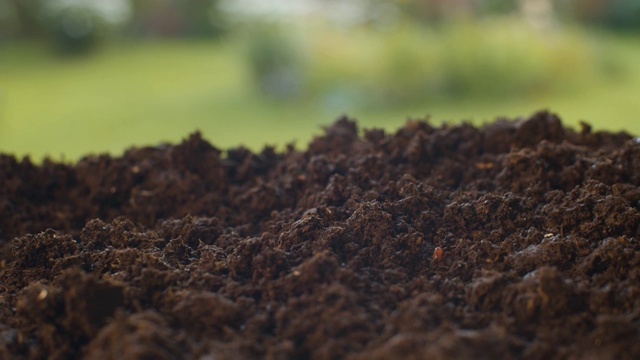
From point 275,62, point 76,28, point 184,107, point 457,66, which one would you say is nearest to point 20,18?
point 76,28

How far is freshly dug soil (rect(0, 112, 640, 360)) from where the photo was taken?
1.20 metres

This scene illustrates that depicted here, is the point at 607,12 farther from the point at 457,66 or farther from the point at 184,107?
the point at 184,107

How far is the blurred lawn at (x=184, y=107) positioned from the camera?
255 inches

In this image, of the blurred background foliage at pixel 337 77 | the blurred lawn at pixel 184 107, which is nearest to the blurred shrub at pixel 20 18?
the blurred background foliage at pixel 337 77

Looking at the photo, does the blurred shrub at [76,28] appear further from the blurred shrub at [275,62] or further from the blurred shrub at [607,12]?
the blurred shrub at [607,12]

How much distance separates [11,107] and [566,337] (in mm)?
8192

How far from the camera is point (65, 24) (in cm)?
1145

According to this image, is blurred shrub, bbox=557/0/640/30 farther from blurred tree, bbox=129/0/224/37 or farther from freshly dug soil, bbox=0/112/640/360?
freshly dug soil, bbox=0/112/640/360

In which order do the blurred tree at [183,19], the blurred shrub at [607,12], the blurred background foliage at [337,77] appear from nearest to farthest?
1. the blurred background foliage at [337,77]
2. the blurred shrub at [607,12]
3. the blurred tree at [183,19]

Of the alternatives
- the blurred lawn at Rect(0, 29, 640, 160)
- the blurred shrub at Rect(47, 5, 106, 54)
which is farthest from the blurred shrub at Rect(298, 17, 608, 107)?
the blurred shrub at Rect(47, 5, 106, 54)

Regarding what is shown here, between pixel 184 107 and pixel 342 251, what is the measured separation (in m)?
6.55

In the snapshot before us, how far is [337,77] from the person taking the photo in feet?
26.1

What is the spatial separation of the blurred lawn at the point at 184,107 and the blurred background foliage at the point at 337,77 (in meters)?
0.02

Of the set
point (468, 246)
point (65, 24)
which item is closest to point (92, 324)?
point (468, 246)
